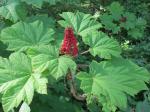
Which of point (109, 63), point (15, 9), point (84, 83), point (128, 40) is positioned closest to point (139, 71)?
point (109, 63)

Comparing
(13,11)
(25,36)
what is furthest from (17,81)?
(13,11)

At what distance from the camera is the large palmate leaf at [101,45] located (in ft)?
8.43

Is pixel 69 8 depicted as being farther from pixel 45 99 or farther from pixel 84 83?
pixel 84 83

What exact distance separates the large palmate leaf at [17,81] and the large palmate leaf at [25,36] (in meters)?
0.13

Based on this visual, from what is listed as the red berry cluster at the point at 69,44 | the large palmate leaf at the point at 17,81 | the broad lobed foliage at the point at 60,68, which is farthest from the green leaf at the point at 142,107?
the large palmate leaf at the point at 17,81

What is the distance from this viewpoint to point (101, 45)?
2.62 meters

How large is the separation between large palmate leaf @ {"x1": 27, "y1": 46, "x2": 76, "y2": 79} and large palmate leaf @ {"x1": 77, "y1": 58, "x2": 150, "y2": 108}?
0.10 metres

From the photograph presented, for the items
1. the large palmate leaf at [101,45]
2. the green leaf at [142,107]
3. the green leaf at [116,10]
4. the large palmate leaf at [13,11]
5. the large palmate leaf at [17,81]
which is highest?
the large palmate leaf at [13,11]

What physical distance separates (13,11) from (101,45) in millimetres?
875

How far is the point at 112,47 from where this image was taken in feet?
8.55

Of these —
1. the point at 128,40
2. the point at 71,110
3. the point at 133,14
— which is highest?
the point at 133,14

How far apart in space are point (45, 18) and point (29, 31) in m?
0.63

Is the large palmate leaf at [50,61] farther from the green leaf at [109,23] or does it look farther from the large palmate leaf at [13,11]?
the green leaf at [109,23]

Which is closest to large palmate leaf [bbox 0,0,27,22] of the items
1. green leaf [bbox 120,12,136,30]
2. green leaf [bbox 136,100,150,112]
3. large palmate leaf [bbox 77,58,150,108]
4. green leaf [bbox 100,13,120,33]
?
large palmate leaf [bbox 77,58,150,108]
